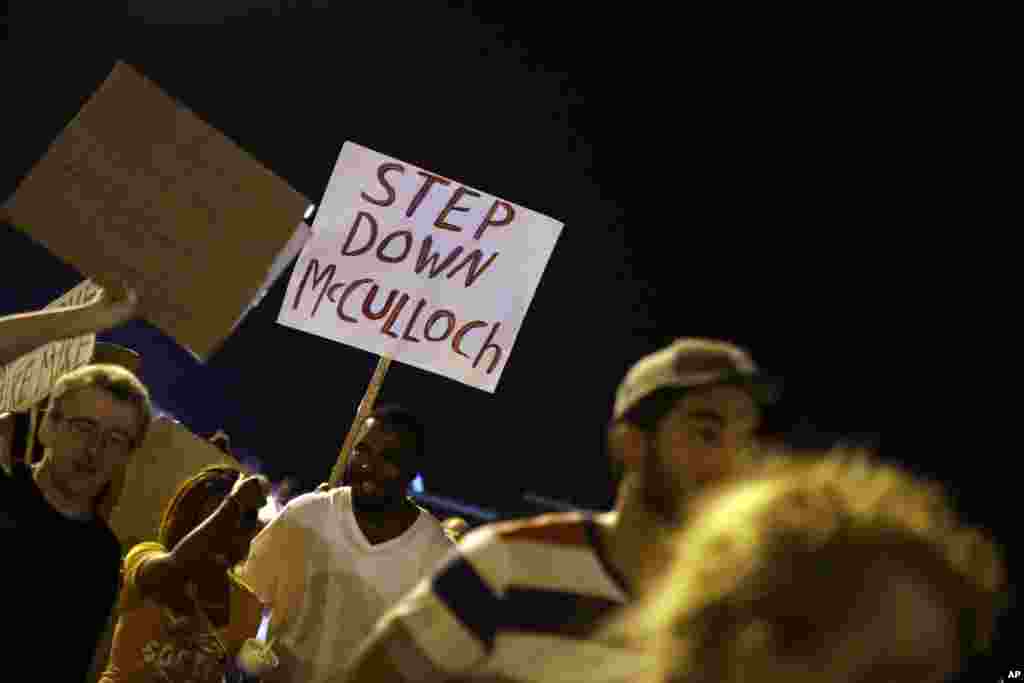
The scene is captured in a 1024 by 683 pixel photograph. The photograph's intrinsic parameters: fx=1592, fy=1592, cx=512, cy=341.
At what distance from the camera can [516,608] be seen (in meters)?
2.36

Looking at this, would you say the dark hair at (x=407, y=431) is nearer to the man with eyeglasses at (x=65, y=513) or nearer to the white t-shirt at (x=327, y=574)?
the white t-shirt at (x=327, y=574)

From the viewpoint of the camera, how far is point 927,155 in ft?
42.8

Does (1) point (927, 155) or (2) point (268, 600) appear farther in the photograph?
(1) point (927, 155)

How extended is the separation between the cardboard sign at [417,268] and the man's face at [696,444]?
142 inches

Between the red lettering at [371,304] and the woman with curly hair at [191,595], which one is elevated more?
the red lettering at [371,304]

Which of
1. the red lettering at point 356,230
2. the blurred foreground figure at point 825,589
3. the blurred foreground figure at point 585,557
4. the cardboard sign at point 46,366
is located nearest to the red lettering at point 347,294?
the red lettering at point 356,230

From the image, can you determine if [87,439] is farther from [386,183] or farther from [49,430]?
[386,183]

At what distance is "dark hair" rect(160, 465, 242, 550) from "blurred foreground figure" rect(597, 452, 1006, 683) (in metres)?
3.38

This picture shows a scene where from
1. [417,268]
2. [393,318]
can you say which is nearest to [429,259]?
[417,268]

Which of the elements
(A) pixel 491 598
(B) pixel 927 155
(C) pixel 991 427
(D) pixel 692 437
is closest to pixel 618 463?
(D) pixel 692 437

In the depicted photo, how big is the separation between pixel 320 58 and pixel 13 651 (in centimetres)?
1399

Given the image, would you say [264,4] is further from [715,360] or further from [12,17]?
[715,360]

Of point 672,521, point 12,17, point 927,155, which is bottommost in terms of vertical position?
point 672,521

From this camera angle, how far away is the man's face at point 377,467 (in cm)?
489
